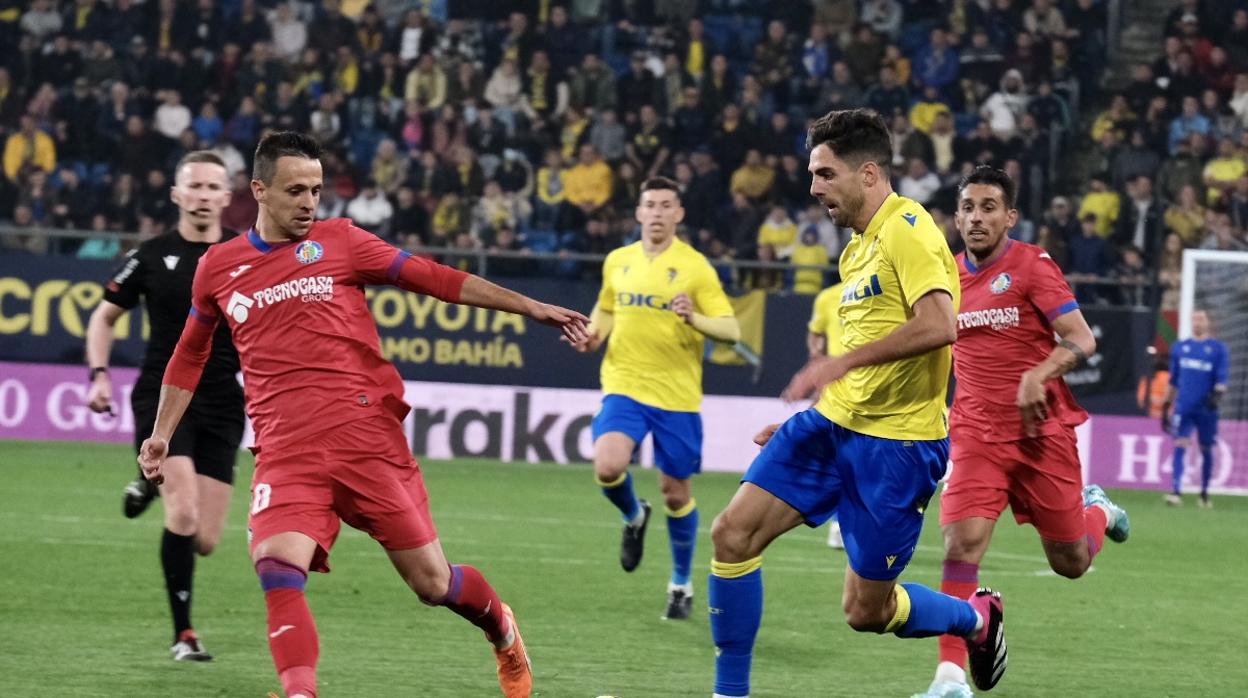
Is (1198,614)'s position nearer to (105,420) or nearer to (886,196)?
(886,196)

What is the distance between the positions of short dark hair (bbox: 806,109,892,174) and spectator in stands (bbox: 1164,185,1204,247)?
→ 16375 millimetres

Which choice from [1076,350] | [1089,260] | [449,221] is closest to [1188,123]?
[1089,260]

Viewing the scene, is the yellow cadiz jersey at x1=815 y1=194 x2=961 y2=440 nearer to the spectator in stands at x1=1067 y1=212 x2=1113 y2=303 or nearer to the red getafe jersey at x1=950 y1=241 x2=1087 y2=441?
the red getafe jersey at x1=950 y1=241 x2=1087 y2=441

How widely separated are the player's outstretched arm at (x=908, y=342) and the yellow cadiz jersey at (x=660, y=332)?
458cm

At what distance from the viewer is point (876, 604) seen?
6.81m

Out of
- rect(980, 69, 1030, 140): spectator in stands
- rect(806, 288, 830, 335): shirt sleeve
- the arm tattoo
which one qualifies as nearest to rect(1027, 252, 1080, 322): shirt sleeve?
the arm tattoo

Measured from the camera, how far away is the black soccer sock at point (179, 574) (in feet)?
27.1

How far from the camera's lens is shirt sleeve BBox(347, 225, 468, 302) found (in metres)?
6.55

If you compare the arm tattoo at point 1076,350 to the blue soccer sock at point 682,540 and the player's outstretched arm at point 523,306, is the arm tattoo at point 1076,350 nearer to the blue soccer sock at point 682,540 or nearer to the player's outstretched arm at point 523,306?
the player's outstretched arm at point 523,306

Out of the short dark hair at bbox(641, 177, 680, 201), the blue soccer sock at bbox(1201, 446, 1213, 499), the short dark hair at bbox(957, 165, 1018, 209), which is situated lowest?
the blue soccer sock at bbox(1201, 446, 1213, 499)

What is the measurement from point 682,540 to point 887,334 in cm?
A: 409

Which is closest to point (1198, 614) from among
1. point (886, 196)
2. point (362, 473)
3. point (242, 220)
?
point (886, 196)

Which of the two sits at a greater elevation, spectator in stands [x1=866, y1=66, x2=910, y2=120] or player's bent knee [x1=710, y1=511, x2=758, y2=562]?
spectator in stands [x1=866, y1=66, x2=910, y2=120]

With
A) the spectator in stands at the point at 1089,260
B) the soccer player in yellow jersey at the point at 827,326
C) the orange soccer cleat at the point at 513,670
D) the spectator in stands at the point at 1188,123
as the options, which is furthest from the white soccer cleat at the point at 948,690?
the spectator in stands at the point at 1188,123
